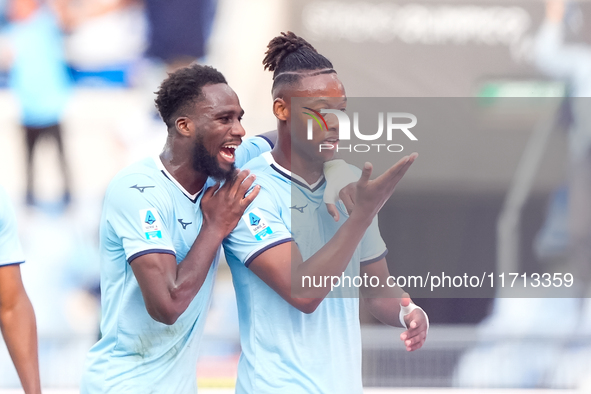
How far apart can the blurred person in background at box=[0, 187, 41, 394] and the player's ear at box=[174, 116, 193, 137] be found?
62 centimetres

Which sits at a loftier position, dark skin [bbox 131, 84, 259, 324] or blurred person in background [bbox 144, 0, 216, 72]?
blurred person in background [bbox 144, 0, 216, 72]

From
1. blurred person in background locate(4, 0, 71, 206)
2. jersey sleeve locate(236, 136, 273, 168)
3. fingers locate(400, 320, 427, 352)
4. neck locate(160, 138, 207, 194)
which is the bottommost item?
fingers locate(400, 320, 427, 352)

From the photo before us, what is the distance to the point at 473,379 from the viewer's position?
12.6 ft

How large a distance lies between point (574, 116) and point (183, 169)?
226cm

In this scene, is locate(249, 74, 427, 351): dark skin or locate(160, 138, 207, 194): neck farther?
locate(160, 138, 207, 194): neck

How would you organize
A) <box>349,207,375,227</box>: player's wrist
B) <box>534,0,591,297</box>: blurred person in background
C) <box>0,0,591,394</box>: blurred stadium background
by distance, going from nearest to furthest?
<box>349,207,375,227</box>: player's wrist, <box>534,0,591,297</box>: blurred person in background, <box>0,0,591,394</box>: blurred stadium background

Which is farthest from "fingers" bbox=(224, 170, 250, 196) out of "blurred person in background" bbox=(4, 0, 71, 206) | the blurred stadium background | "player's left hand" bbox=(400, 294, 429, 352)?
"blurred person in background" bbox=(4, 0, 71, 206)

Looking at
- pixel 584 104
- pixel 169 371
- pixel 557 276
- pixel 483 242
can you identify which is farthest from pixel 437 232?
pixel 584 104

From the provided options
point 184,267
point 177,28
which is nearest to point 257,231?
point 184,267

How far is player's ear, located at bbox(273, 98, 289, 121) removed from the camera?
2076 mm

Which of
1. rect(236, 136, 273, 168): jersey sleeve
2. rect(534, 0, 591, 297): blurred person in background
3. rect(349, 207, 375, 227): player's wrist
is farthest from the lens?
rect(534, 0, 591, 297): blurred person in background

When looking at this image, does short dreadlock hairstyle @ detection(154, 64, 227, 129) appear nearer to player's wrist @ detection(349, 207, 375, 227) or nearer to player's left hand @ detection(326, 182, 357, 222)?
player's left hand @ detection(326, 182, 357, 222)

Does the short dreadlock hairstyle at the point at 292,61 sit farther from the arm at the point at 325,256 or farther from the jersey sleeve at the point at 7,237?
the jersey sleeve at the point at 7,237

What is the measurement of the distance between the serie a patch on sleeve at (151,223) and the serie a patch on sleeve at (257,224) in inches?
10.0
